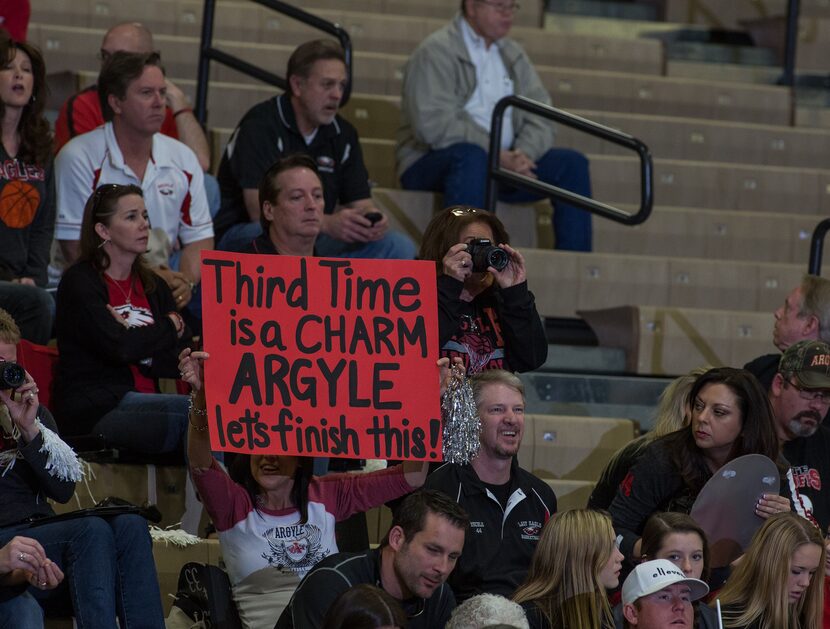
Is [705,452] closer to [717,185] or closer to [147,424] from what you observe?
[147,424]

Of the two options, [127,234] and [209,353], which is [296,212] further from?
[209,353]

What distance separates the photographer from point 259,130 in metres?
6.81

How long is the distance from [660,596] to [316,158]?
2934 millimetres

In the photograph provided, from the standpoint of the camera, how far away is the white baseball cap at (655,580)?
446 cm

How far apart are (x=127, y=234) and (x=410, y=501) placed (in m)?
1.61

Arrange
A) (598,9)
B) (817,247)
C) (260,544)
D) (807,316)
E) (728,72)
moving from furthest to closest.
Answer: (598,9) < (728,72) < (817,247) < (807,316) < (260,544)

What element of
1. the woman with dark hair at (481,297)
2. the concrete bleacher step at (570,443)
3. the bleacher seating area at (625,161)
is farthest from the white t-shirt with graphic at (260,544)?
Result: the concrete bleacher step at (570,443)

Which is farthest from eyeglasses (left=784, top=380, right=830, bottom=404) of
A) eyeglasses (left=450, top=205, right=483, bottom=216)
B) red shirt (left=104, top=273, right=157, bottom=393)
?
red shirt (left=104, top=273, right=157, bottom=393)

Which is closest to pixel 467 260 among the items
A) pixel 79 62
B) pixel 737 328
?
pixel 737 328

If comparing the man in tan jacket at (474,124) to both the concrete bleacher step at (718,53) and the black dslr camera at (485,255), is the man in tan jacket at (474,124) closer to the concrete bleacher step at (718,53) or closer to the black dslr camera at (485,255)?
the concrete bleacher step at (718,53)

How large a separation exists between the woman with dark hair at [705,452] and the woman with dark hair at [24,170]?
2225 mm

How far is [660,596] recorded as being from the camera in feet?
14.7

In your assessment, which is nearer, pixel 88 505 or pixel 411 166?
pixel 88 505

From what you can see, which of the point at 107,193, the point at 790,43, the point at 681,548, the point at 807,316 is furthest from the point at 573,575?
the point at 790,43
